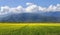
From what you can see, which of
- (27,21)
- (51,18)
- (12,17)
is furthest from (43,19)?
(12,17)

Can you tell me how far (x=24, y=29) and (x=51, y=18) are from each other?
52cm

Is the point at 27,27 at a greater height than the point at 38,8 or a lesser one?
lesser

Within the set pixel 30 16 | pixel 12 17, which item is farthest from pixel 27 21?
pixel 12 17

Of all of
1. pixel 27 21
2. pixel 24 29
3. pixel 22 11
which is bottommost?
pixel 24 29

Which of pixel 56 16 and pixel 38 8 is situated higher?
pixel 38 8

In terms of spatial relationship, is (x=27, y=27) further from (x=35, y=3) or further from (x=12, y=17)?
(x=35, y=3)

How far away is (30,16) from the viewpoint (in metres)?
2.07

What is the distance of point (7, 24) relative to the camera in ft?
6.67

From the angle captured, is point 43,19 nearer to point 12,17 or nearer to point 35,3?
point 35,3

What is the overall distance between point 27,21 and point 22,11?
→ 198 millimetres

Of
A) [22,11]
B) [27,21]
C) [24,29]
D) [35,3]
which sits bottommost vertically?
[24,29]

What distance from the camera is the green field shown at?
6.61 feet

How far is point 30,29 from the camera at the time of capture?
2.02 meters

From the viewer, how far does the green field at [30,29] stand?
2.02 meters
